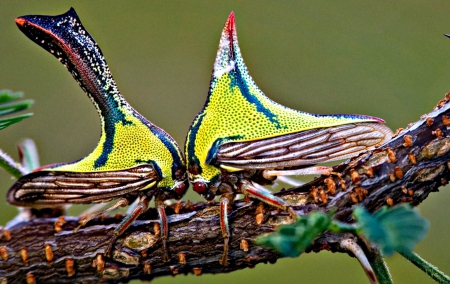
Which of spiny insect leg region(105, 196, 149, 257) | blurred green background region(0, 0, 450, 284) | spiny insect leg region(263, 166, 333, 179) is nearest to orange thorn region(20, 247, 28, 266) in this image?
spiny insect leg region(105, 196, 149, 257)

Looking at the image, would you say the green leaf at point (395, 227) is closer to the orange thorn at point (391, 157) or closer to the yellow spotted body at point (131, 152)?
the orange thorn at point (391, 157)

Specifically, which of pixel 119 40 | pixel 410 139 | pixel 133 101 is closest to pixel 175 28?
pixel 119 40

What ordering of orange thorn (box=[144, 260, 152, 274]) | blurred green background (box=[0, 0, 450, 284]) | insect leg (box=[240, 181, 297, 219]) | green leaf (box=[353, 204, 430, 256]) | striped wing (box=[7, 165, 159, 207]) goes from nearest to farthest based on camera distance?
green leaf (box=[353, 204, 430, 256]) → insect leg (box=[240, 181, 297, 219]) → orange thorn (box=[144, 260, 152, 274]) → striped wing (box=[7, 165, 159, 207]) → blurred green background (box=[0, 0, 450, 284])

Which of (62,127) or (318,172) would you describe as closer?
(318,172)

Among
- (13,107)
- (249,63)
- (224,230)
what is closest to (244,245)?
(224,230)

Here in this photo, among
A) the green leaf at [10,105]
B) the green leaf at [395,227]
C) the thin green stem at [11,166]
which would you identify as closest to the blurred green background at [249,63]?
the thin green stem at [11,166]

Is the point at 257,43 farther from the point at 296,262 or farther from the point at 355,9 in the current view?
the point at 296,262

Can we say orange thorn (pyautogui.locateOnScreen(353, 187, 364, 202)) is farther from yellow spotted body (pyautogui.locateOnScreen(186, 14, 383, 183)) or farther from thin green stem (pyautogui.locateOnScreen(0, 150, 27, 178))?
thin green stem (pyautogui.locateOnScreen(0, 150, 27, 178))
